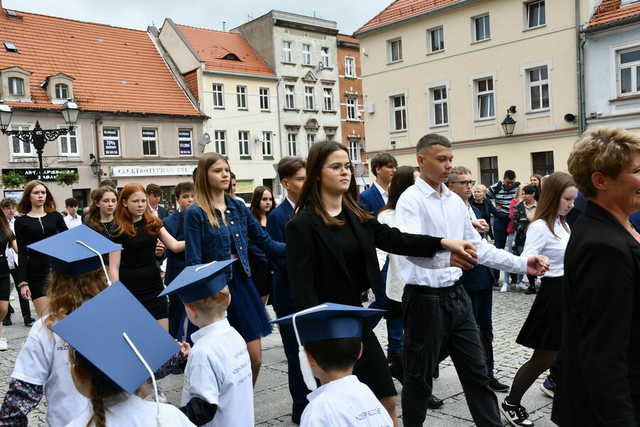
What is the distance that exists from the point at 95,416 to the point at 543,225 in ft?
12.9

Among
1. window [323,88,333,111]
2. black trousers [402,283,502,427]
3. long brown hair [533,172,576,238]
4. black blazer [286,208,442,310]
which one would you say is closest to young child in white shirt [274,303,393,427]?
black blazer [286,208,442,310]

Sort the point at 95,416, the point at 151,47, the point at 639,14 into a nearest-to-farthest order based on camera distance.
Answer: the point at 95,416
the point at 639,14
the point at 151,47

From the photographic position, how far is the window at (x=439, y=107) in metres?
28.6

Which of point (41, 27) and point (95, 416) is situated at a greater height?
point (41, 27)

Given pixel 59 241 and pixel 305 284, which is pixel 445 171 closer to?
pixel 305 284

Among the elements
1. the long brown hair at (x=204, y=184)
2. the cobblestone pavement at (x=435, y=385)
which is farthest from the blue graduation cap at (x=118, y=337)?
the cobblestone pavement at (x=435, y=385)

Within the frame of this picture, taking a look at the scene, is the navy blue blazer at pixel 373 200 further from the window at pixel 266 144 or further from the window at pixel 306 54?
the window at pixel 306 54

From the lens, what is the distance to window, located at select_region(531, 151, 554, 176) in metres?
25.3

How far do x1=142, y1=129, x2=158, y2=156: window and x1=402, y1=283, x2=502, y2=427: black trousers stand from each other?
34935mm

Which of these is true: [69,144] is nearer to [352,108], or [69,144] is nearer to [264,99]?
[264,99]

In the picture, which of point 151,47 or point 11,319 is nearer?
point 11,319

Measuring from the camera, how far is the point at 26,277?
782cm

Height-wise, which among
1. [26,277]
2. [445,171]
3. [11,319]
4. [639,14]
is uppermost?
[639,14]

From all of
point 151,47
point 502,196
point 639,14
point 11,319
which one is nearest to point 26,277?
point 11,319
